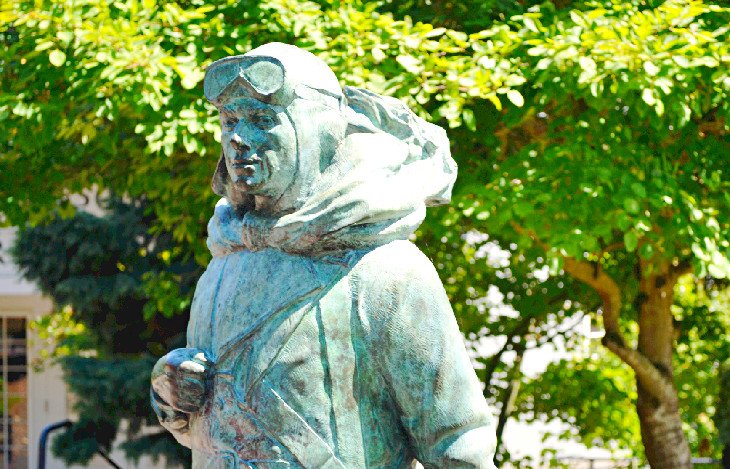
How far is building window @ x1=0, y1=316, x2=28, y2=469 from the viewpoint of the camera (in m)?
17.6

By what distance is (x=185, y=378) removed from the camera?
2.57m

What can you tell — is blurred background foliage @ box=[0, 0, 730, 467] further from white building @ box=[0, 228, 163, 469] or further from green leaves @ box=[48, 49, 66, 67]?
white building @ box=[0, 228, 163, 469]

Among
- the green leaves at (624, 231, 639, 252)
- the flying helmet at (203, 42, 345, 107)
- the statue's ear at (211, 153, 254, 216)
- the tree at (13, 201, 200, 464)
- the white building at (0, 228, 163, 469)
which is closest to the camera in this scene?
the flying helmet at (203, 42, 345, 107)

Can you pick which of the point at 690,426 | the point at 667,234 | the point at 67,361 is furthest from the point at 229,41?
the point at 690,426

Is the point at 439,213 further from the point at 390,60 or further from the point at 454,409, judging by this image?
the point at 454,409

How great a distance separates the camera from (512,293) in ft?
37.8

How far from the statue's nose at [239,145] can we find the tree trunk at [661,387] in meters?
7.29

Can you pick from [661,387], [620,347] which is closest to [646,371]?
[661,387]

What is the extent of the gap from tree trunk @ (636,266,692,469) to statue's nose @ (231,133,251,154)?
7294 mm

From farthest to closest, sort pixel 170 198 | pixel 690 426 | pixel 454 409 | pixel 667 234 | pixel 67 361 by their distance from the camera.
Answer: pixel 690 426 → pixel 67 361 → pixel 170 198 → pixel 667 234 → pixel 454 409

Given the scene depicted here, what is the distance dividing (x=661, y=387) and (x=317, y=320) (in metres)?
7.46

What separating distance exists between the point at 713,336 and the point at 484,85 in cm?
494

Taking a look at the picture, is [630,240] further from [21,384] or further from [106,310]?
[21,384]

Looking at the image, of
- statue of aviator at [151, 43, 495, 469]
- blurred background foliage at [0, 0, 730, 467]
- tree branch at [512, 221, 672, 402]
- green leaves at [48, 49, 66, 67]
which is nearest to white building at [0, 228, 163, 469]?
blurred background foliage at [0, 0, 730, 467]
